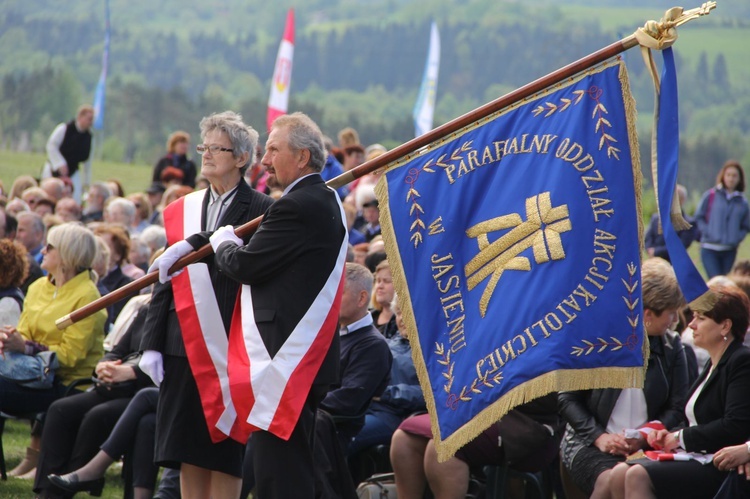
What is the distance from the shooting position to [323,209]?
193 inches

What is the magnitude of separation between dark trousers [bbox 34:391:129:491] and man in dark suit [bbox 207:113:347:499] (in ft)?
7.54

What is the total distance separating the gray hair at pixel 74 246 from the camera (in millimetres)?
7246

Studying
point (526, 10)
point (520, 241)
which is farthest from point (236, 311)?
point (526, 10)

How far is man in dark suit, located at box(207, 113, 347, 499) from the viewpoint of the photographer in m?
4.81

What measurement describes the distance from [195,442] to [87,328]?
219 centimetres

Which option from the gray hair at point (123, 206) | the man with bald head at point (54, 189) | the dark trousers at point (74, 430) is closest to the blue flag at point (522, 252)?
the dark trousers at point (74, 430)

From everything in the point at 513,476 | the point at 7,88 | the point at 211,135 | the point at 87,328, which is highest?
the point at 7,88

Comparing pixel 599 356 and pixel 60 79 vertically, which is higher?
pixel 60 79

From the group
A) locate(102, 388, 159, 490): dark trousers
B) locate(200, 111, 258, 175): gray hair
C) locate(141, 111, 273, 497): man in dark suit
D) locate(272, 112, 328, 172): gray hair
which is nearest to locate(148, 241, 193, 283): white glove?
locate(141, 111, 273, 497): man in dark suit

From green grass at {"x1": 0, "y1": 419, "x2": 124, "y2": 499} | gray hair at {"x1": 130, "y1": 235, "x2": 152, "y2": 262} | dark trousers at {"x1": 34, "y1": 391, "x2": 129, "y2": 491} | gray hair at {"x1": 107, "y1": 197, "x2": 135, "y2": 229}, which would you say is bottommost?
green grass at {"x1": 0, "y1": 419, "x2": 124, "y2": 499}

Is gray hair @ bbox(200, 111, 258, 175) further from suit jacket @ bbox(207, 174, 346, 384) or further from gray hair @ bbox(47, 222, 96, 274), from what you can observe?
gray hair @ bbox(47, 222, 96, 274)

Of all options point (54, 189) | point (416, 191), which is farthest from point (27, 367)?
point (54, 189)

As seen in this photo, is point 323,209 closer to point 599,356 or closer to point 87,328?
point 599,356

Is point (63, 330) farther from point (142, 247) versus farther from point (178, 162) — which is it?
point (178, 162)
